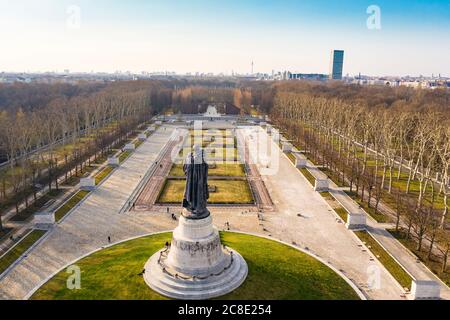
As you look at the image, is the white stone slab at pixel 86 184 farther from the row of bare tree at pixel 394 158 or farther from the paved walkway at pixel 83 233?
the row of bare tree at pixel 394 158

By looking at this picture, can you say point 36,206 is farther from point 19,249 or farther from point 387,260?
point 387,260

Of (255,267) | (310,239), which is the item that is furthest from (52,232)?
(310,239)

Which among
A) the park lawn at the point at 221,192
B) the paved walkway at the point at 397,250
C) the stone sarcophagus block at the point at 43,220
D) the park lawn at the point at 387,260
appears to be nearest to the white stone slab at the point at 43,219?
the stone sarcophagus block at the point at 43,220

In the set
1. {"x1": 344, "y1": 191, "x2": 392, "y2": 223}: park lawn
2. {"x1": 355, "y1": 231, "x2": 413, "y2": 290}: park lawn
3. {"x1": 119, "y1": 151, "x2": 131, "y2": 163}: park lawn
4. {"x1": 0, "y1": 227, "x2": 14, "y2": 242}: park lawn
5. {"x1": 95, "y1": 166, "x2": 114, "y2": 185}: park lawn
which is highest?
{"x1": 119, "y1": 151, "x2": 131, "y2": 163}: park lawn

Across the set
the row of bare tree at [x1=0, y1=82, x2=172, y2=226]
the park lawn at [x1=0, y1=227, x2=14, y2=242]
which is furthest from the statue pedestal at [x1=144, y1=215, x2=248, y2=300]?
the row of bare tree at [x1=0, y1=82, x2=172, y2=226]

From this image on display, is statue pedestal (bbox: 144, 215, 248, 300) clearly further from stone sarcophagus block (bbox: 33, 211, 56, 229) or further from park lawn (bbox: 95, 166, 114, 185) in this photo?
park lawn (bbox: 95, 166, 114, 185)
